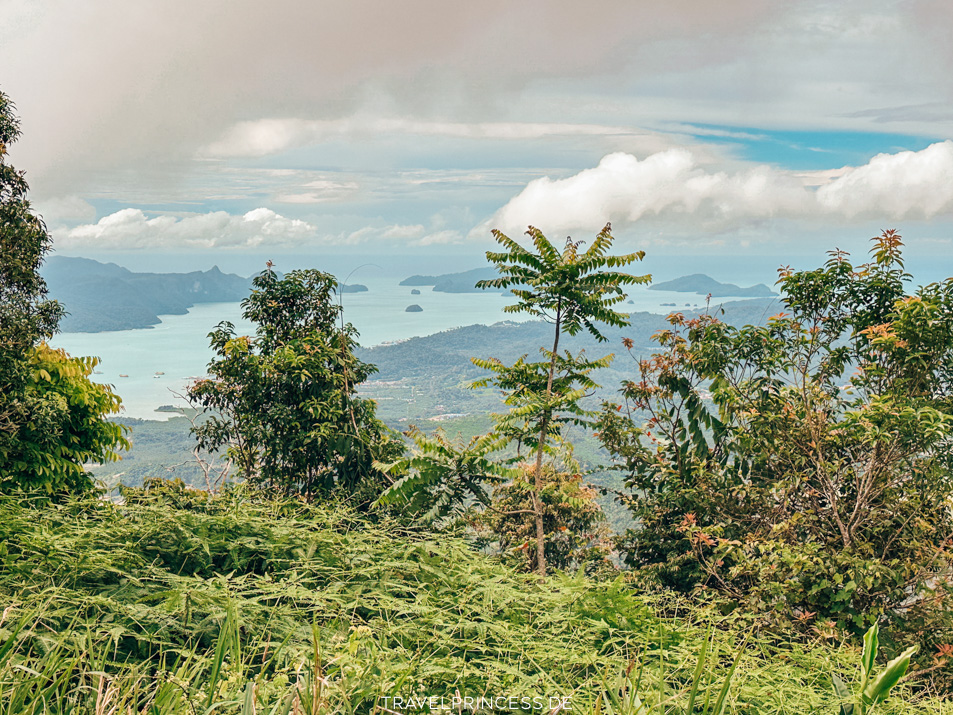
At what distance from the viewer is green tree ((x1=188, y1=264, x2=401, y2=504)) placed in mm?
8125

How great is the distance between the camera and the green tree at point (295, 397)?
320 inches

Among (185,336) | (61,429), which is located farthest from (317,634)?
(185,336)

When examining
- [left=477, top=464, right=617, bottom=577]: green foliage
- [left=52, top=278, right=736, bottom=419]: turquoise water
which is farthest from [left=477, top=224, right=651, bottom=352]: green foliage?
[left=52, top=278, right=736, bottom=419]: turquoise water

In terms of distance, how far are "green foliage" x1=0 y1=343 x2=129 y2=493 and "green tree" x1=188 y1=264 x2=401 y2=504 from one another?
4.50ft

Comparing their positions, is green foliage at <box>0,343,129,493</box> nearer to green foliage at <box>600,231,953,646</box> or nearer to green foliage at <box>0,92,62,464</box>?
green foliage at <box>0,92,62,464</box>

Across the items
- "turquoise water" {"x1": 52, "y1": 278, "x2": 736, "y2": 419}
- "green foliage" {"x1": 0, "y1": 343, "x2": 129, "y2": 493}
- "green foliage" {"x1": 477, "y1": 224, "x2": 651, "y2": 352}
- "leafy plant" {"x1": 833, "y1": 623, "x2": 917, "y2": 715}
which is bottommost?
"turquoise water" {"x1": 52, "y1": 278, "x2": 736, "y2": 419}

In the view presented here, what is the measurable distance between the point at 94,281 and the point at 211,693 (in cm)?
15122

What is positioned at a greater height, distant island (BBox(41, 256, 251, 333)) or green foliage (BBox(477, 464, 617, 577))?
distant island (BBox(41, 256, 251, 333))

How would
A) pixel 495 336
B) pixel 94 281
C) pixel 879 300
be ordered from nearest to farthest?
pixel 879 300 → pixel 495 336 → pixel 94 281

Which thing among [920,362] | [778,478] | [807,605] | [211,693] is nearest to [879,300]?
[920,362]

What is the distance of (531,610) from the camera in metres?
2.66

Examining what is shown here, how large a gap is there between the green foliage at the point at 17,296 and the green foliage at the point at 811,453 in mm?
5936

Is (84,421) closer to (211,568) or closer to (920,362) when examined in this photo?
(211,568)

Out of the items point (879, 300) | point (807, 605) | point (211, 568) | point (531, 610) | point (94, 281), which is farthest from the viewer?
point (94, 281)
